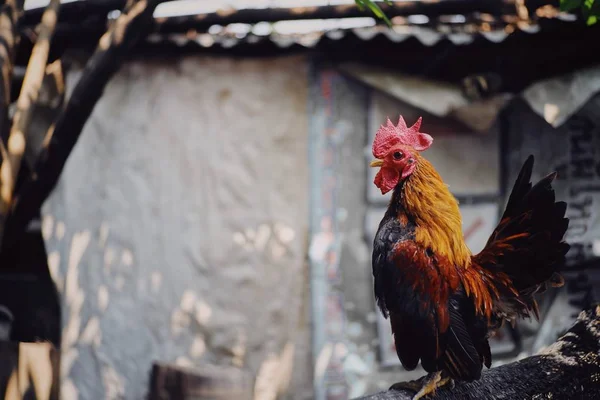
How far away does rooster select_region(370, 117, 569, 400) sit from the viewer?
96.0 inches

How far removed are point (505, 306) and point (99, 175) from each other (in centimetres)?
370

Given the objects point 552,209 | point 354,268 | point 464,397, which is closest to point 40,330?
point 354,268

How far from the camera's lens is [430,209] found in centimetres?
245

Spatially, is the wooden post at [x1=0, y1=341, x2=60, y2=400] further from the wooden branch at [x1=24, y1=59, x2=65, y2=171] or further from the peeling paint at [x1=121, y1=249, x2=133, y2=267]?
the wooden branch at [x1=24, y1=59, x2=65, y2=171]

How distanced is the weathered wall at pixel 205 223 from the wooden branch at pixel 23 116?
5.55ft

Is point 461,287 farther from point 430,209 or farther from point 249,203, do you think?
point 249,203

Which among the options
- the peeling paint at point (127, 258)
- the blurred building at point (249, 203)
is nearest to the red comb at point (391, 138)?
the blurred building at point (249, 203)

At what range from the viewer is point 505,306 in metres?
2.67

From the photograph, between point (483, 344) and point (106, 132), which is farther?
point (106, 132)

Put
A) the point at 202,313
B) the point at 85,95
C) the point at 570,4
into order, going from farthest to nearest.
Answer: the point at 202,313 → the point at 85,95 → the point at 570,4

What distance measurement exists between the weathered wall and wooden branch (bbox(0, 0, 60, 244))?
1690 millimetres

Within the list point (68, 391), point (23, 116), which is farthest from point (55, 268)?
point (23, 116)

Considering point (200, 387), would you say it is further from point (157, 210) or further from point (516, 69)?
point (516, 69)

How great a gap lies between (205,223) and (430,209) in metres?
3.03
